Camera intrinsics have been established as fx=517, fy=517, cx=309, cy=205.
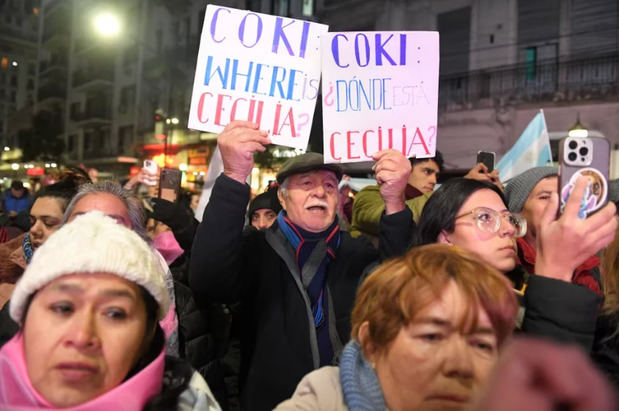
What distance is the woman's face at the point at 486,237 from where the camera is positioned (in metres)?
2.09

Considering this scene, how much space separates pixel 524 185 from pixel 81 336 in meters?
2.24

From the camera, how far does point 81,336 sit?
141 cm

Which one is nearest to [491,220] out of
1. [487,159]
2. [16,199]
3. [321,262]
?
[321,262]

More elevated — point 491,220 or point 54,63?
point 54,63

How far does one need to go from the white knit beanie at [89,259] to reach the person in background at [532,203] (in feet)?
5.81

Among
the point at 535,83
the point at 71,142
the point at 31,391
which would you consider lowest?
the point at 31,391

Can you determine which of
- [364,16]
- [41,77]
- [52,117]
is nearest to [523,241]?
[364,16]

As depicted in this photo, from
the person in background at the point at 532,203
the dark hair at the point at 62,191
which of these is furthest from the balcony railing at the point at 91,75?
the person in background at the point at 532,203

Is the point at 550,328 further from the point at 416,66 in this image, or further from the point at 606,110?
the point at 606,110

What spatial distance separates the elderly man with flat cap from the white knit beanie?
0.66 metres

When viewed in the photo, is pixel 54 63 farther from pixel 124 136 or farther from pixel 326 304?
pixel 326 304

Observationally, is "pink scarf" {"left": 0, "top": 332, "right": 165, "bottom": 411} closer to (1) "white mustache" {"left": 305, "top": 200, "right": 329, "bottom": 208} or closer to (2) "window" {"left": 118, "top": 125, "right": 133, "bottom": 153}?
(1) "white mustache" {"left": 305, "top": 200, "right": 329, "bottom": 208}

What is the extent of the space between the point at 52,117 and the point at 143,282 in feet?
160

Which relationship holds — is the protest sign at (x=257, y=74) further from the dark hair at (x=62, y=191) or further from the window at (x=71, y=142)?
the window at (x=71, y=142)
